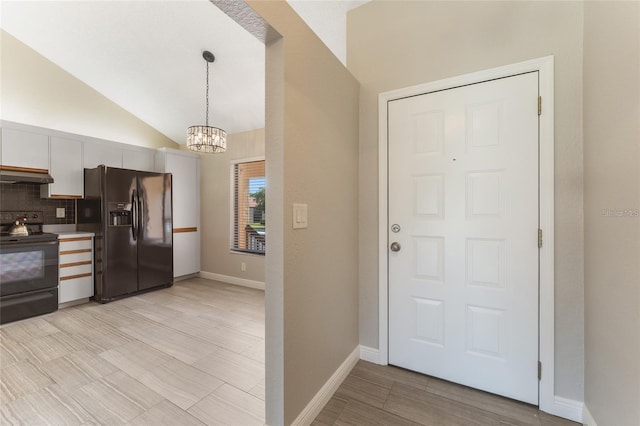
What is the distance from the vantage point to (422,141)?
6.19ft

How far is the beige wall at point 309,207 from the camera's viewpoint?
1.32m

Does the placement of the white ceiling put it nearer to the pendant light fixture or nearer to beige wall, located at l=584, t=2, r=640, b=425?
the pendant light fixture

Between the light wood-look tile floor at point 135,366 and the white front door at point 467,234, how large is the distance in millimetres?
1269

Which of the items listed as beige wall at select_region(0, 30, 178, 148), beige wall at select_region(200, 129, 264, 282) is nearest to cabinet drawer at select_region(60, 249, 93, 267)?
beige wall at select_region(200, 129, 264, 282)

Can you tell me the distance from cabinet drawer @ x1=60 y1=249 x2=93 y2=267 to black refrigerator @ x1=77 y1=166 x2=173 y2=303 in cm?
8

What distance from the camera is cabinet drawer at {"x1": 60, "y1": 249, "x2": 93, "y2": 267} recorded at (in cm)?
329

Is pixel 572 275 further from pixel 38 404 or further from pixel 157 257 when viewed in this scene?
pixel 157 257

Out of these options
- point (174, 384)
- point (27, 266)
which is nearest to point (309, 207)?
point (174, 384)

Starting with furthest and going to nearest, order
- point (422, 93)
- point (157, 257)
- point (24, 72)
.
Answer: point (157, 257), point (24, 72), point (422, 93)

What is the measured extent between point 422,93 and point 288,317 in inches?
68.5

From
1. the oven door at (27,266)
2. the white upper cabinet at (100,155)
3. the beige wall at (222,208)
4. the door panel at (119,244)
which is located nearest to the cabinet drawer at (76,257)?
the oven door at (27,266)

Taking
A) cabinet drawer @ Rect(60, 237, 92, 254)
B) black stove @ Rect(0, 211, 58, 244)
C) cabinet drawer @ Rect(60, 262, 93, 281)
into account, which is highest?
black stove @ Rect(0, 211, 58, 244)

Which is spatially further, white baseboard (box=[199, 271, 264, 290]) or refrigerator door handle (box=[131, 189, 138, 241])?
white baseboard (box=[199, 271, 264, 290])

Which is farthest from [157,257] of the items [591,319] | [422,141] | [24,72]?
[591,319]
